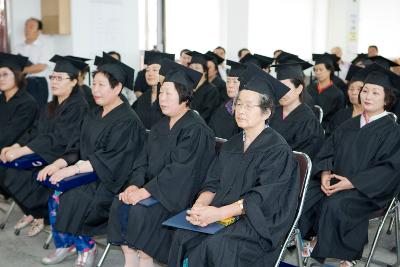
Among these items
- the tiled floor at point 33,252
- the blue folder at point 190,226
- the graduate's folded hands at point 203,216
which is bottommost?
the tiled floor at point 33,252

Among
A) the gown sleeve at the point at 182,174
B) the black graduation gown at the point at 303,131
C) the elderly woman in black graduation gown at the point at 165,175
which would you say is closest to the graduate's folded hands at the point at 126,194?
the elderly woman in black graduation gown at the point at 165,175

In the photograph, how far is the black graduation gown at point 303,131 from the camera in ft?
14.7

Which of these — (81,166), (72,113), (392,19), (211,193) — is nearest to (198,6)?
(392,19)

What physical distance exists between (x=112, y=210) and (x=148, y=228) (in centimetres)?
36

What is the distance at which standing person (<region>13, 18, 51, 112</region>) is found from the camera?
844cm

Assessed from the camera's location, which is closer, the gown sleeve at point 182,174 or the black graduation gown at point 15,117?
the gown sleeve at point 182,174

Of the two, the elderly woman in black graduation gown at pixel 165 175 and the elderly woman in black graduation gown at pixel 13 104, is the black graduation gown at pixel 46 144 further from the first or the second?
the elderly woman in black graduation gown at pixel 165 175

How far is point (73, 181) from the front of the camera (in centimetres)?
398

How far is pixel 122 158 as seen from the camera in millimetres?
4168

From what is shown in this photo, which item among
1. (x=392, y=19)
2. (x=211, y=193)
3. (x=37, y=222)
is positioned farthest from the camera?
(x=392, y=19)

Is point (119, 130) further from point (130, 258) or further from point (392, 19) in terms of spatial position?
point (392, 19)

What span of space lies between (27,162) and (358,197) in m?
2.70

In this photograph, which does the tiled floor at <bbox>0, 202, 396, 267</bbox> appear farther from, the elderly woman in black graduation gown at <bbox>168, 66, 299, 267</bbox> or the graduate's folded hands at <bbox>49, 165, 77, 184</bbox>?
the elderly woman in black graduation gown at <bbox>168, 66, 299, 267</bbox>

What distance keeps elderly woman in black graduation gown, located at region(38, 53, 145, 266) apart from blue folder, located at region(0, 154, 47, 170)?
1.42ft
